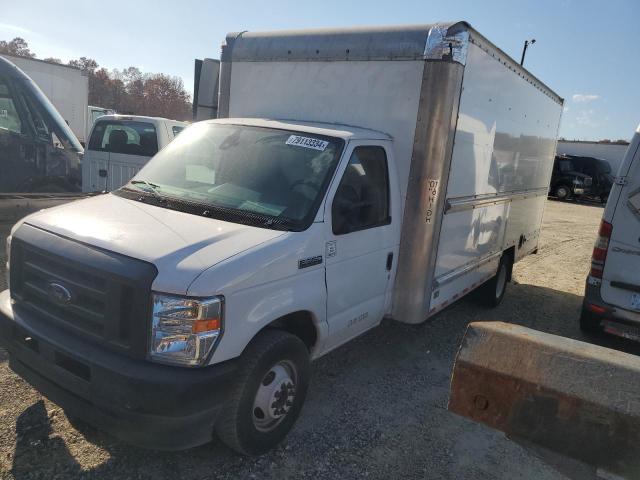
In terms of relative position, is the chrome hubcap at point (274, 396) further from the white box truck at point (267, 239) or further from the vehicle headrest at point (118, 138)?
the vehicle headrest at point (118, 138)

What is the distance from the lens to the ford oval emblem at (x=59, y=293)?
111 inches

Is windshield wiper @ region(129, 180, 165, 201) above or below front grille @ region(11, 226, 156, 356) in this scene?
above

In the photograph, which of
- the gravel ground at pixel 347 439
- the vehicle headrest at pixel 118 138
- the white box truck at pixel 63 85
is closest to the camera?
the gravel ground at pixel 347 439

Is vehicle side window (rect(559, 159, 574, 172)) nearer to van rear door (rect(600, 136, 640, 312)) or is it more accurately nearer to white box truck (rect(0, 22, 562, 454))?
white box truck (rect(0, 22, 562, 454))

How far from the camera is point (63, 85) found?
700 inches

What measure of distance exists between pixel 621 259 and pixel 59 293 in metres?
5.03

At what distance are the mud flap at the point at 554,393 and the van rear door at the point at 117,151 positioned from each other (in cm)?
762

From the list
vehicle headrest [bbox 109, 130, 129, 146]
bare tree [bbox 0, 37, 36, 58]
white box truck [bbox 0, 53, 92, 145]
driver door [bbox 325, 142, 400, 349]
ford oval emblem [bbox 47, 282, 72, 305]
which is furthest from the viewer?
bare tree [bbox 0, 37, 36, 58]

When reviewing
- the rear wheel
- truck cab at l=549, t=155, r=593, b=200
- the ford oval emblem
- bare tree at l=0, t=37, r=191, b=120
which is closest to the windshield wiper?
the ford oval emblem

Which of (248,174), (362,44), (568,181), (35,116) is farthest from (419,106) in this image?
(568,181)

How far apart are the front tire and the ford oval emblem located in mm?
1024

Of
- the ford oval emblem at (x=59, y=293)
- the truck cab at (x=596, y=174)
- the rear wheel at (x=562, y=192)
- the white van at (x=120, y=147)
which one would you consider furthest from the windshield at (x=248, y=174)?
the truck cab at (x=596, y=174)

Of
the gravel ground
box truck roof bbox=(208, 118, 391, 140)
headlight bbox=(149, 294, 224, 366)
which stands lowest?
the gravel ground

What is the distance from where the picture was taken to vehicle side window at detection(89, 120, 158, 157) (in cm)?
834
